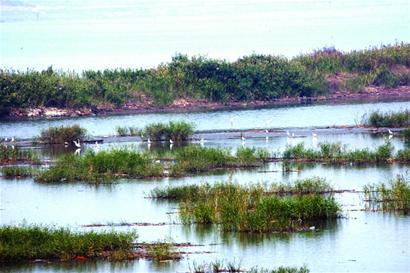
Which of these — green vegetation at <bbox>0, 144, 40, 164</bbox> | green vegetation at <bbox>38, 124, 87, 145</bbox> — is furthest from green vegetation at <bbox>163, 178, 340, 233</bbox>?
green vegetation at <bbox>38, 124, 87, 145</bbox>

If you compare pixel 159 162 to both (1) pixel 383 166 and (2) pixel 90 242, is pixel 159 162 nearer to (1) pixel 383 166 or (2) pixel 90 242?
(1) pixel 383 166

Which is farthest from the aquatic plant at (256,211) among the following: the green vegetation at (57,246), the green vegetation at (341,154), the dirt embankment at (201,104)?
the dirt embankment at (201,104)

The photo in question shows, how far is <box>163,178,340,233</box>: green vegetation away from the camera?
2830 cm

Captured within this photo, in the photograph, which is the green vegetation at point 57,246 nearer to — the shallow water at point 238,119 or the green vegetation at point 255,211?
the green vegetation at point 255,211

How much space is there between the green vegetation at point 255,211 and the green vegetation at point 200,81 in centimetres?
2868

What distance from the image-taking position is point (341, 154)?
39719 mm

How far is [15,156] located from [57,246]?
17.3 m

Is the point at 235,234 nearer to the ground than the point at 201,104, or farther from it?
nearer to the ground

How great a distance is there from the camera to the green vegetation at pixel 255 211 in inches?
1114

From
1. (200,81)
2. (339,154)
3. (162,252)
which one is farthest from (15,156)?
(200,81)

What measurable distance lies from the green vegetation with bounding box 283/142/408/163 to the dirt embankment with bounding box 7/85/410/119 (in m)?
20.3

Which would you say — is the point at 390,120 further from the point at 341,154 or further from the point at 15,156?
the point at 15,156

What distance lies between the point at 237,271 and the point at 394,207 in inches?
279

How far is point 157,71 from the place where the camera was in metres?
64.5
